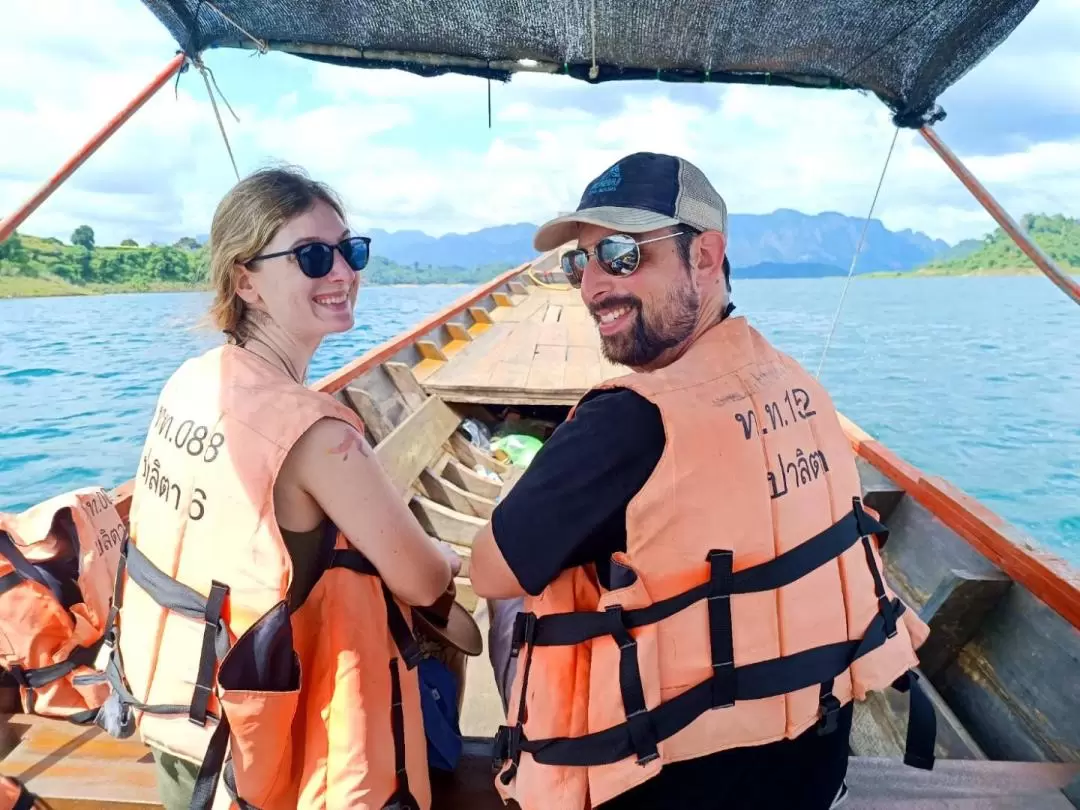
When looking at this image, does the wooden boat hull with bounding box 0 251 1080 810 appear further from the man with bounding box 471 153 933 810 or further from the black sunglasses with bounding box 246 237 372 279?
the black sunglasses with bounding box 246 237 372 279

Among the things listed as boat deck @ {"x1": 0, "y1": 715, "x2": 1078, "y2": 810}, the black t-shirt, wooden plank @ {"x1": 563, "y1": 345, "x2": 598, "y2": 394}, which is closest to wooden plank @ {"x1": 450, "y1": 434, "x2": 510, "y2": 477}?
wooden plank @ {"x1": 563, "y1": 345, "x2": 598, "y2": 394}

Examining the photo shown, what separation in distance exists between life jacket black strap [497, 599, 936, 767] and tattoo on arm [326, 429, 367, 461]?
Answer: 0.64 meters

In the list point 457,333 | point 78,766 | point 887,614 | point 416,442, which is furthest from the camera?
point 457,333

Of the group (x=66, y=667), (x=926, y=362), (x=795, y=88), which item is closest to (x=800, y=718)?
(x=66, y=667)

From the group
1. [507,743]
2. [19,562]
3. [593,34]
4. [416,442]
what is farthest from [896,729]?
[416,442]

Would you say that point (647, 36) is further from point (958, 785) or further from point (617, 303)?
point (958, 785)

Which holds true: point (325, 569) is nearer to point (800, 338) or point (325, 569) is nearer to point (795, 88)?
point (795, 88)

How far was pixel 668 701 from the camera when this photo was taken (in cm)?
123

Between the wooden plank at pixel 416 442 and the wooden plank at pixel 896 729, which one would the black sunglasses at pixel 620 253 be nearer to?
the wooden plank at pixel 896 729

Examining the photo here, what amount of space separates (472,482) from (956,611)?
9.26 feet

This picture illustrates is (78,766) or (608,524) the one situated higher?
(608,524)

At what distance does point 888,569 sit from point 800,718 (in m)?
2.01

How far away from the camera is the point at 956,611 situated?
7.71 ft

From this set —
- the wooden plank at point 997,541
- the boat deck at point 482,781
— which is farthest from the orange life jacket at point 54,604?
the wooden plank at point 997,541
